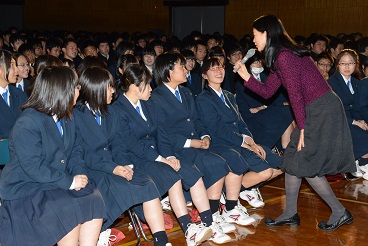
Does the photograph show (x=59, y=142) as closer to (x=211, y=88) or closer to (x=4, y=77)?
(x=4, y=77)

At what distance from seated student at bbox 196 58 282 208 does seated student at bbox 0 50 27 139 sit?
1.43 m

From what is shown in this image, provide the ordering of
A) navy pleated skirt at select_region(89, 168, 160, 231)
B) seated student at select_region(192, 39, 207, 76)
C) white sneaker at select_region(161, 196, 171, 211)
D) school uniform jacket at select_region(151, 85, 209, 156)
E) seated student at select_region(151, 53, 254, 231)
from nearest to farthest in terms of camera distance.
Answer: navy pleated skirt at select_region(89, 168, 160, 231)
seated student at select_region(151, 53, 254, 231)
school uniform jacket at select_region(151, 85, 209, 156)
white sneaker at select_region(161, 196, 171, 211)
seated student at select_region(192, 39, 207, 76)

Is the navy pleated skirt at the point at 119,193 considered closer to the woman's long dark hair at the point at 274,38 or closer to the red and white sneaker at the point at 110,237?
the red and white sneaker at the point at 110,237

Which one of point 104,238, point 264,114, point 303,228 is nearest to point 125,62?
point 264,114

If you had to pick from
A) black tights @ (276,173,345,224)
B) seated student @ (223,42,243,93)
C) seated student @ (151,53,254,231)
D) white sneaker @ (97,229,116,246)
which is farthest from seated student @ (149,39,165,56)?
white sneaker @ (97,229,116,246)

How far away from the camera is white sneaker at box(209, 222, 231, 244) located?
409 centimetres

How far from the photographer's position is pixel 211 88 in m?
4.83

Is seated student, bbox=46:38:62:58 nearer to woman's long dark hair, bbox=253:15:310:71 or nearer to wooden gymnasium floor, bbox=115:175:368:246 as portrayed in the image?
wooden gymnasium floor, bbox=115:175:368:246

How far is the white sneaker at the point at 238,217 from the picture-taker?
176 inches

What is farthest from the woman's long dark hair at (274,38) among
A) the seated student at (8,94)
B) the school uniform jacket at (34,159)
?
the seated student at (8,94)

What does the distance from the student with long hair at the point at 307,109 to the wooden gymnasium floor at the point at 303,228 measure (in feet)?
1.10

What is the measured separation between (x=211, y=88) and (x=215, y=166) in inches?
29.5

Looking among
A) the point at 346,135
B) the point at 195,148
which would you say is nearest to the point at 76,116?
A: the point at 195,148

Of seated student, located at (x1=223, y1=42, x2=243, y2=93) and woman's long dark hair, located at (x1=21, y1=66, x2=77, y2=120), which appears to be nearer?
woman's long dark hair, located at (x1=21, y1=66, x2=77, y2=120)
